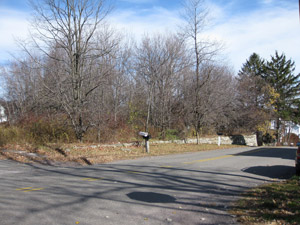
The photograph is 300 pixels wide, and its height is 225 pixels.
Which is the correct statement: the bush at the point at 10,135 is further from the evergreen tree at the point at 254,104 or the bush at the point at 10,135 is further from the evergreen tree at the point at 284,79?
the evergreen tree at the point at 284,79

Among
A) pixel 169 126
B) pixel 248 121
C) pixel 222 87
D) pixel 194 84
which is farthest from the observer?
pixel 248 121

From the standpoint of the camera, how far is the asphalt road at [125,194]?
5379 millimetres

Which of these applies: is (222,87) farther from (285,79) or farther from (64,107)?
(285,79)

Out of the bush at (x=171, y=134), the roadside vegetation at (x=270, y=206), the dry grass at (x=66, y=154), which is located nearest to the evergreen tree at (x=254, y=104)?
the bush at (x=171, y=134)

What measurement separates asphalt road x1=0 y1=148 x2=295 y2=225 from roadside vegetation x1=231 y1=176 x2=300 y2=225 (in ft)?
1.07

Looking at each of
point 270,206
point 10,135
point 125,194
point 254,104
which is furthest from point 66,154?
point 254,104

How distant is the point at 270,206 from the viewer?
243 inches

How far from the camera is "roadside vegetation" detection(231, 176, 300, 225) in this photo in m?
5.32

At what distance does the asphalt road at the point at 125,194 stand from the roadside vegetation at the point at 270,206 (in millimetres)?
325

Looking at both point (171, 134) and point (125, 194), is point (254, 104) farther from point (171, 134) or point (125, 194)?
point (125, 194)

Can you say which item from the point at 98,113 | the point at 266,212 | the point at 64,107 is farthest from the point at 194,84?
the point at 266,212

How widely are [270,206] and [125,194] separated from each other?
11.0 feet

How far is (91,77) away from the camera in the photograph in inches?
762

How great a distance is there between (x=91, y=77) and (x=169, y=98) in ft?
31.8
